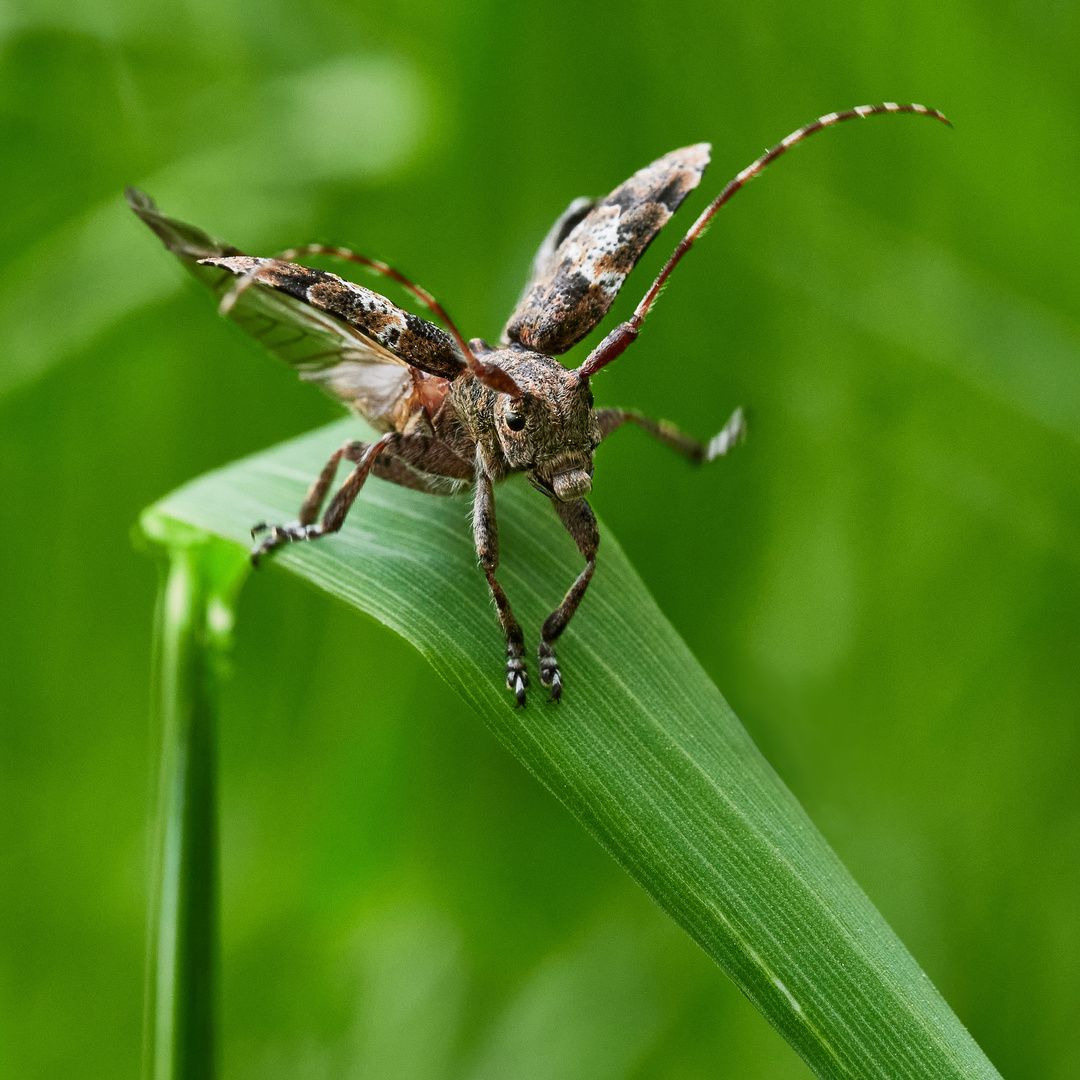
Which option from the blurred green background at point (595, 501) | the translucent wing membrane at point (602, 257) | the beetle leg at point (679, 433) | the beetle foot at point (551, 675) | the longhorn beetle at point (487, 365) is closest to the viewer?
the beetle foot at point (551, 675)

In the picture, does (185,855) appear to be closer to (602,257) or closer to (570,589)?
(570,589)

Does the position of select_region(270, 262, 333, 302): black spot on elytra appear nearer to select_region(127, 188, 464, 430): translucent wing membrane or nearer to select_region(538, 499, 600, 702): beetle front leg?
select_region(127, 188, 464, 430): translucent wing membrane

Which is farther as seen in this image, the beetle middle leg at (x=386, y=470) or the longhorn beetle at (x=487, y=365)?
the beetle middle leg at (x=386, y=470)

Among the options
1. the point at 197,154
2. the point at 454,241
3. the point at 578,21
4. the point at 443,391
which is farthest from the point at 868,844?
the point at 197,154

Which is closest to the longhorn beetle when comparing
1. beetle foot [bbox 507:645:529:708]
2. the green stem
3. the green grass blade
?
beetle foot [bbox 507:645:529:708]

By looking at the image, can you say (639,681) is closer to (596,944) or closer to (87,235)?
(596,944)

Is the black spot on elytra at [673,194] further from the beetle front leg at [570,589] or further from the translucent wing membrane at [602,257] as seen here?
the beetle front leg at [570,589]

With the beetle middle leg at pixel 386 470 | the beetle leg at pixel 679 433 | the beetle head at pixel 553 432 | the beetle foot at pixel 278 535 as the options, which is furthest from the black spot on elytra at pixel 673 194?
the beetle foot at pixel 278 535
